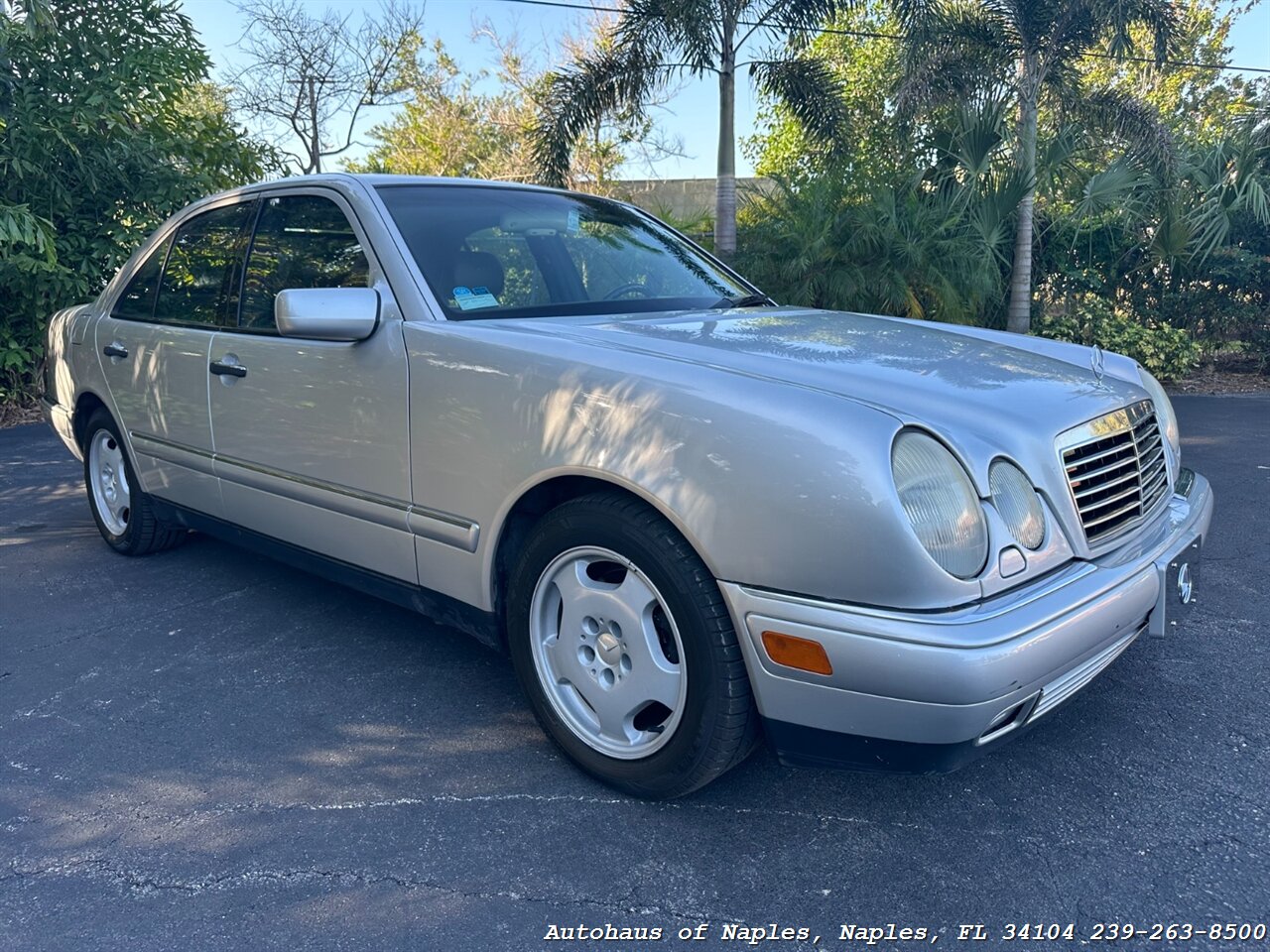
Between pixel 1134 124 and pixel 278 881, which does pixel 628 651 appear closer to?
pixel 278 881

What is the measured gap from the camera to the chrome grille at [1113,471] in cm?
233

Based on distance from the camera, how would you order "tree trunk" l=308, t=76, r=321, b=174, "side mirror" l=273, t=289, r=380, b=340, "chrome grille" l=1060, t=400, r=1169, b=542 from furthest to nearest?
"tree trunk" l=308, t=76, r=321, b=174
"side mirror" l=273, t=289, r=380, b=340
"chrome grille" l=1060, t=400, r=1169, b=542

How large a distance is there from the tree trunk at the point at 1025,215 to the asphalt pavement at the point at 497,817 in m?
7.74

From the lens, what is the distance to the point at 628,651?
2.43 meters

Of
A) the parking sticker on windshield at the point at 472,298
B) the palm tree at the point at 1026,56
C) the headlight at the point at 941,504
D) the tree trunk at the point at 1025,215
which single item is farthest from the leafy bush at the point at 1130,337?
→ the headlight at the point at 941,504

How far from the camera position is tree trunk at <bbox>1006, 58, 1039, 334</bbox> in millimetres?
10148

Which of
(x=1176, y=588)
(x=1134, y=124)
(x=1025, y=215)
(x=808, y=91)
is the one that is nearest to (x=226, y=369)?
(x=1176, y=588)

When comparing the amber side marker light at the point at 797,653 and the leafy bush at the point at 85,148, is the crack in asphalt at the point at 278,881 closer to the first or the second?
the amber side marker light at the point at 797,653

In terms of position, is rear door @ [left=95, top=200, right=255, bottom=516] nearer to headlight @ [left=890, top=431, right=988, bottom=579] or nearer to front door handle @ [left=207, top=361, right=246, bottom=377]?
front door handle @ [left=207, top=361, right=246, bottom=377]

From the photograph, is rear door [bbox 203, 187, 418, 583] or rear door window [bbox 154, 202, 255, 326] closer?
rear door [bbox 203, 187, 418, 583]

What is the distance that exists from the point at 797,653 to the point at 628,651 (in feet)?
1.69

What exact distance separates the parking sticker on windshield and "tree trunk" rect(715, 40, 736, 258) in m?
8.11

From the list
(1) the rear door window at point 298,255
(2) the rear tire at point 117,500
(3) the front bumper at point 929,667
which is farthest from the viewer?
(2) the rear tire at point 117,500

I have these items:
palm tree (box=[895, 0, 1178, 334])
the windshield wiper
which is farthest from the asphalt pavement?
palm tree (box=[895, 0, 1178, 334])
